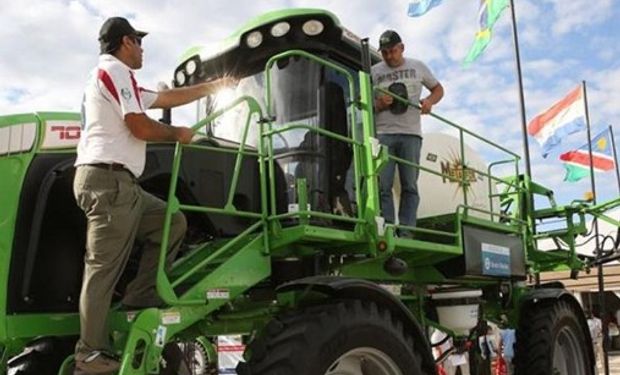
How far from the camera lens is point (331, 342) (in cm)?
404

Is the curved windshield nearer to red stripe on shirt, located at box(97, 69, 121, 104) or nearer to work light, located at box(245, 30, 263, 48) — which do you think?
work light, located at box(245, 30, 263, 48)

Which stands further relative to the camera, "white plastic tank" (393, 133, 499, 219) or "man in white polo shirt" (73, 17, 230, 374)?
"white plastic tank" (393, 133, 499, 219)

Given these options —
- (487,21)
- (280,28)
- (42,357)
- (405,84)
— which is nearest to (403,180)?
(405,84)

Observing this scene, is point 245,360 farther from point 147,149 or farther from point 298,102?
point 298,102

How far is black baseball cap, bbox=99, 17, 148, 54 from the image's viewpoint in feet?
12.7

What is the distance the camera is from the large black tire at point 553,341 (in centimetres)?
701

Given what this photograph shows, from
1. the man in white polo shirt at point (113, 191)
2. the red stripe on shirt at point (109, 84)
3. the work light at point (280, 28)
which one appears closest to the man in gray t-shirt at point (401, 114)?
the work light at point (280, 28)

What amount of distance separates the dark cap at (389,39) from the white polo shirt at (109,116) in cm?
284

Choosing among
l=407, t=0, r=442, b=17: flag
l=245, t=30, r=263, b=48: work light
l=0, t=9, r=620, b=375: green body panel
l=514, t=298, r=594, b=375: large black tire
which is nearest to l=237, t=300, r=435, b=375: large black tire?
l=0, t=9, r=620, b=375: green body panel

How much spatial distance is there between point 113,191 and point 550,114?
1636cm

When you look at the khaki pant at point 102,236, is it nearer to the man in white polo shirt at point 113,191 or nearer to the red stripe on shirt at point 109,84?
the man in white polo shirt at point 113,191

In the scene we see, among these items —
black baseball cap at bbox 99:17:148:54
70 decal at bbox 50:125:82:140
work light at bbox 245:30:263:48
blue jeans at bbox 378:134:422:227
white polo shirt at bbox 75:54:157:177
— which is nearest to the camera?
white polo shirt at bbox 75:54:157:177

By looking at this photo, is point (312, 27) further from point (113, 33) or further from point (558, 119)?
point (558, 119)

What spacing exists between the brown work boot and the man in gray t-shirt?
2690 mm
